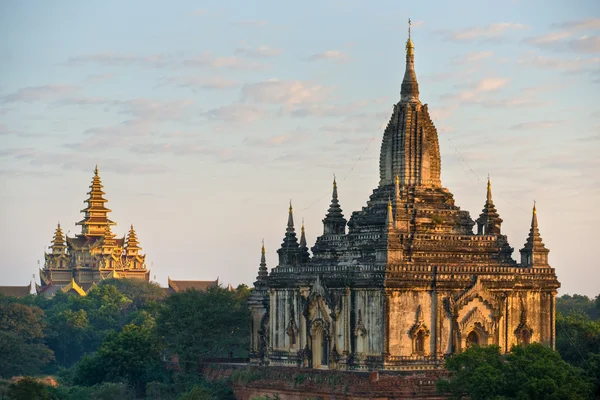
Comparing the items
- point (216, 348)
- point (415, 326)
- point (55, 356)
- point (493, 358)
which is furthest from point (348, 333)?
point (55, 356)

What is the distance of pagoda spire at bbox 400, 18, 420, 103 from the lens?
70688 mm

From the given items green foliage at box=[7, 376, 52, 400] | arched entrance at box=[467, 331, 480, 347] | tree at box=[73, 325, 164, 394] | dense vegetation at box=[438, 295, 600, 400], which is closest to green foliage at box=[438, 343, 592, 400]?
dense vegetation at box=[438, 295, 600, 400]

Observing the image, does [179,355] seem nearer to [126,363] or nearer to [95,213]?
[126,363]

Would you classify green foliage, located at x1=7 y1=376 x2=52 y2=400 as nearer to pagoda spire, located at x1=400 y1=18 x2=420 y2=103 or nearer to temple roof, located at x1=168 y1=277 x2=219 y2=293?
pagoda spire, located at x1=400 y1=18 x2=420 y2=103

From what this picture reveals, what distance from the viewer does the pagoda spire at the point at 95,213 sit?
501 ft

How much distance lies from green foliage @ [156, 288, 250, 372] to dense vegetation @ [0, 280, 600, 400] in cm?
5

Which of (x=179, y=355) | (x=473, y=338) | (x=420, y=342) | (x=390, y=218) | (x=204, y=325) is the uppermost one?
(x=390, y=218)

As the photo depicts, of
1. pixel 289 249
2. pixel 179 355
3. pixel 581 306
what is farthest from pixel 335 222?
pixel 581 306

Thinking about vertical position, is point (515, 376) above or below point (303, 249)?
below

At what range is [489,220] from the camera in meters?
70.0

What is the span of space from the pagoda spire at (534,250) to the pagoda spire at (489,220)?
1.34 metres

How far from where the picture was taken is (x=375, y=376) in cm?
6278

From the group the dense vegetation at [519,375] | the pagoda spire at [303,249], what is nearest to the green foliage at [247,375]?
the pagoda spire at [303,249]

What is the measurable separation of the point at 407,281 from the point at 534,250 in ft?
22.5
